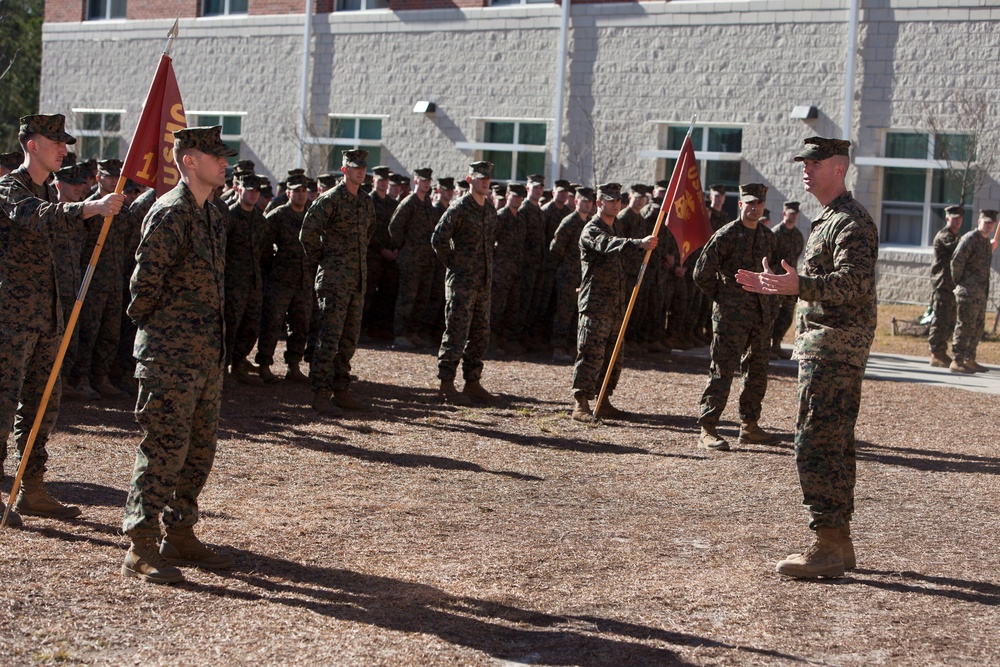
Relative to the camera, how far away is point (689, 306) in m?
18.6

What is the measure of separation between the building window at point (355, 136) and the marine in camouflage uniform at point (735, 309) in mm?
20084

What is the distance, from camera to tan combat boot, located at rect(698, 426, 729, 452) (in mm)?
10672

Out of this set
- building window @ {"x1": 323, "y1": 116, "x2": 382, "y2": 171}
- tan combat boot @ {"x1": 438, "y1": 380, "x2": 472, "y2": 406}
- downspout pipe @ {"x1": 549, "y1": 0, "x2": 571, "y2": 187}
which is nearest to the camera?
tan combat boot @ {"x1": 438, "y1": 380, "x2": 472, "y2": 406}

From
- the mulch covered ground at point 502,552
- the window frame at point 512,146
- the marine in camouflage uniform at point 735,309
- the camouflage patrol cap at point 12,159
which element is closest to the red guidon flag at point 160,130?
the mulch covered ground at point 502,552

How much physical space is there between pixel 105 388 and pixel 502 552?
19.3ft

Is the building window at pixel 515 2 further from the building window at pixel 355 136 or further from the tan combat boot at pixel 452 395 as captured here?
the tan combat boot at pixel 452 395

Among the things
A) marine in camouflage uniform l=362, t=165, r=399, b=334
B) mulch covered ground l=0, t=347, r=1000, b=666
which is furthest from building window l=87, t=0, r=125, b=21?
mulch covered ground l=0, t=347, r=1000, b=666

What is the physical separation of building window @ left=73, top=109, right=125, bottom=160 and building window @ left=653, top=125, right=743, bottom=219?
52.5 feet

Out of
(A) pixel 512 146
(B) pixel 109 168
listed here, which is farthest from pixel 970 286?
(A) pixel 512 146

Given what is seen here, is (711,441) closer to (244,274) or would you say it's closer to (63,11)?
(244,274)

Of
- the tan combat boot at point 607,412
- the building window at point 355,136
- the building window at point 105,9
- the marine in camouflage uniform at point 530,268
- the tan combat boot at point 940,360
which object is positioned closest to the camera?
the tan combat boot at point 607,412

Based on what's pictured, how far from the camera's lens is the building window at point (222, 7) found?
32.4 metres

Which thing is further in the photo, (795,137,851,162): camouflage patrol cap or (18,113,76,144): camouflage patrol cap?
(18,113,76,144): camouflage patrol cap

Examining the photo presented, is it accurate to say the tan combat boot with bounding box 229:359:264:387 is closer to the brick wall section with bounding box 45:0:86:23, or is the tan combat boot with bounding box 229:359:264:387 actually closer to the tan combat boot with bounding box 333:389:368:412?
the tan combat boot with bounding box 333:389:368:412
